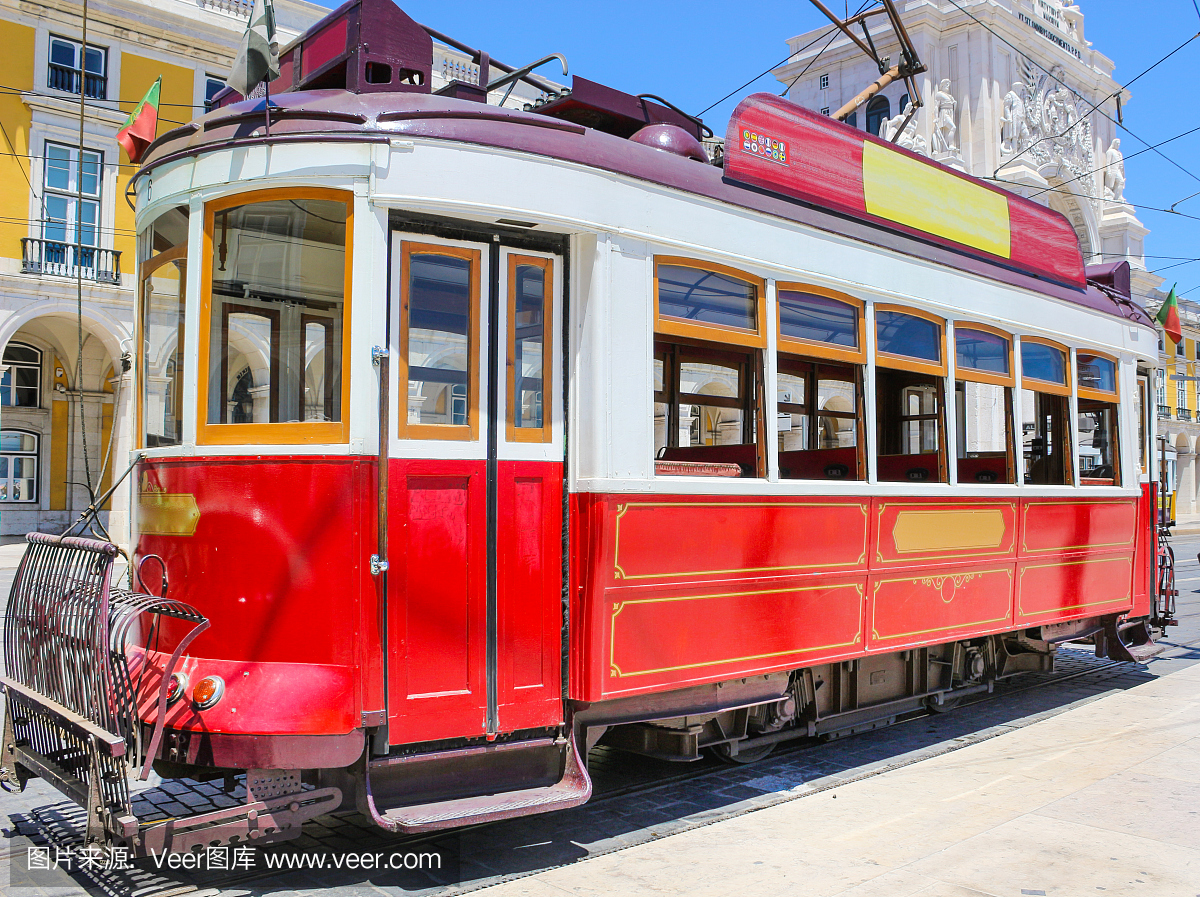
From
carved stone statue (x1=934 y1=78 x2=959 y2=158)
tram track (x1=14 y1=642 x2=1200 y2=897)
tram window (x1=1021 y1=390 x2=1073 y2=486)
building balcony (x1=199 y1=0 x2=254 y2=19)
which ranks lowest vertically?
tram track (x1=14 y1=642 x2=1200 y2=897)

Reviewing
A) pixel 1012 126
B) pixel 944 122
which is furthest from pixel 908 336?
pixel 1012 126

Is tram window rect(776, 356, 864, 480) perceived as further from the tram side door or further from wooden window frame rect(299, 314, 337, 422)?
wooden window frame rect(299, 314, 337, 422)

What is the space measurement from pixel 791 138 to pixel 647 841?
373cm

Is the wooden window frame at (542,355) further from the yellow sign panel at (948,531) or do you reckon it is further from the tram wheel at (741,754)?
the yellow sign panel at (948,531)

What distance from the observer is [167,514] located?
167 inches

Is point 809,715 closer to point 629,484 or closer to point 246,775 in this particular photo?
point 629,484

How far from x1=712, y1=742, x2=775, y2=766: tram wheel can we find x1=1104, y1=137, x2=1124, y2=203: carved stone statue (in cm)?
4460

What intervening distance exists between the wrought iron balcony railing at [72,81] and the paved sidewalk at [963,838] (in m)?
20.7

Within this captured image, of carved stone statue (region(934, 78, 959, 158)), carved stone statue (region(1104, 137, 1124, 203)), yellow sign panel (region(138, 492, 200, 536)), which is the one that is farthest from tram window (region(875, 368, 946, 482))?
carved stone statue (region(1104, 137, 1124, 203))

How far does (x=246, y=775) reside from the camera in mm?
3838

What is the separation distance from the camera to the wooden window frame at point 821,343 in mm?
5246

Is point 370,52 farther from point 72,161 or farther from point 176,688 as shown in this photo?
point 72,161

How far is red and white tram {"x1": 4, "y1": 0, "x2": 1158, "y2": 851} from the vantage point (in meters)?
3.92

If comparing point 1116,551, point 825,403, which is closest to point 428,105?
point 825,403
